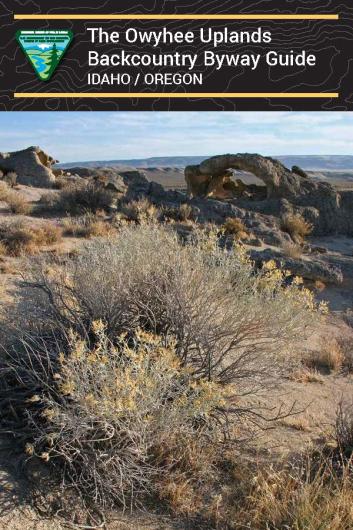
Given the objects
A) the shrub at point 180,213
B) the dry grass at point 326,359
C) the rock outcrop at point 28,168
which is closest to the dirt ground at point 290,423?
the dry grass at point 326,359

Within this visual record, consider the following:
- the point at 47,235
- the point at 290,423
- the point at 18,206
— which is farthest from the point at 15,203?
the point at 290,423

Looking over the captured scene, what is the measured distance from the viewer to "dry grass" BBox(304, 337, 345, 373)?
6.26 metres

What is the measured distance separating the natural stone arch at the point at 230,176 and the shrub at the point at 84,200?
4.21 meters

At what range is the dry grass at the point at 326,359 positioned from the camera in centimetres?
626

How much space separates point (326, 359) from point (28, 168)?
16080 millimetres

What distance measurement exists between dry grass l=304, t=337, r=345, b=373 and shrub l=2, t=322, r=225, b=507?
3260 mm

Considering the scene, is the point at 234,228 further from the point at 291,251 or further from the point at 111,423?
the point at 111,423

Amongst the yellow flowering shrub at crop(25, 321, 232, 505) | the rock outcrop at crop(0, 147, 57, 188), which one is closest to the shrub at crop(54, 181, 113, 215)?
the rock outcrop at crop(0, 147, 57, 188)

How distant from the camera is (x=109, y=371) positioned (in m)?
3.04

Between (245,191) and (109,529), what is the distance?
16.1 metres

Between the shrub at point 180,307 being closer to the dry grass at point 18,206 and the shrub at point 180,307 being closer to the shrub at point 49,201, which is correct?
the dry grass at point 18,206

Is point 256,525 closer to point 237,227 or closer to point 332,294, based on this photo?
point 332,294

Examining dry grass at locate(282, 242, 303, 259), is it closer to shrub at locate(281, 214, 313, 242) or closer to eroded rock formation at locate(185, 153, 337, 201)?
shrub at locate(281, 214, 313, 242)

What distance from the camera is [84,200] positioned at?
Answer: 1432 centimetres
